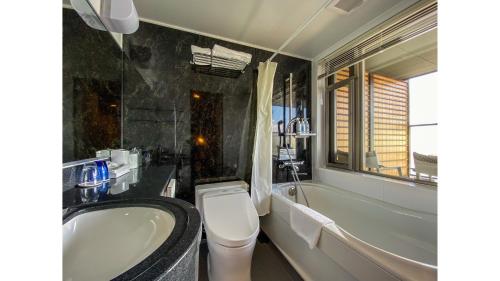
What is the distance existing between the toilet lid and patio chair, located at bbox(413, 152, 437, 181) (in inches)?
61.0

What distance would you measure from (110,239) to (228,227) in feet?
3.17

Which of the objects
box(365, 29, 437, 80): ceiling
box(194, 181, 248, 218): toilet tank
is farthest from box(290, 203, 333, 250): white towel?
box(365, 29, 437, 80): ceiling

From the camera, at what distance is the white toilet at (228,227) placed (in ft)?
4.29

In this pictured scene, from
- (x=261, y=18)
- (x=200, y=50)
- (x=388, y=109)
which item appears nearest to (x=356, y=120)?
(x=388, y=109)

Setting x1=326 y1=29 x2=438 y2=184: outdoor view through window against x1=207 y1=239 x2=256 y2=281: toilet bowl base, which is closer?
x1=207 y1=239 x2=256 y2=281: toilet bowl base

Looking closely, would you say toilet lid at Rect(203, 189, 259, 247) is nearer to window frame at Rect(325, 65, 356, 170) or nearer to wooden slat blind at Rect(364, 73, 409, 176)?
window frame at Rect(325, 65, 356, 170)

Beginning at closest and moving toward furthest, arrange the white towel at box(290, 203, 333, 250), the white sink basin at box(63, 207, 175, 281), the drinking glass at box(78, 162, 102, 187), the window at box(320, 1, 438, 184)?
the white sink basin at box(63, 207, 175, 281) → the drinking glass at box(78, 162, 102, 187) → the white towel at box(290, 203, 333, 250) → the window at box(320, 1, 438, 184)

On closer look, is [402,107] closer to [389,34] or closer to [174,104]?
[389,34]

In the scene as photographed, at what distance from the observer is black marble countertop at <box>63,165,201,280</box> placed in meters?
0.39

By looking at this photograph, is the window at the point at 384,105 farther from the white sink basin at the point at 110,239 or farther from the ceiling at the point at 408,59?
the white sink basin at the point at 110,239

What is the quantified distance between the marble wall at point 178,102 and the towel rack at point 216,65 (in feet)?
0.22
